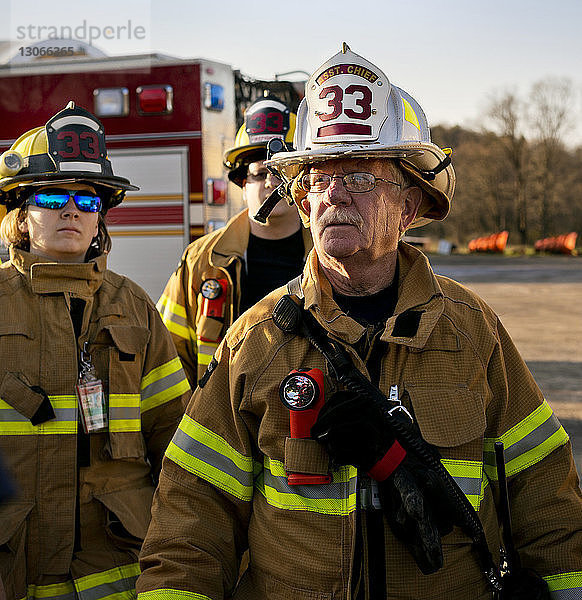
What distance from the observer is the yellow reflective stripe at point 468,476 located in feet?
6.28

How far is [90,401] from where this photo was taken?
102 inches

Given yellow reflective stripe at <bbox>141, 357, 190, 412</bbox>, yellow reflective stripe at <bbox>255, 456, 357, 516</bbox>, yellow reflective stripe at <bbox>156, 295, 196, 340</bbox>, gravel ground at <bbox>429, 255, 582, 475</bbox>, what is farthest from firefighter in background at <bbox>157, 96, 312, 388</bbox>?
gravel ground at <bbox>429, 255, 582, 475</bbox>

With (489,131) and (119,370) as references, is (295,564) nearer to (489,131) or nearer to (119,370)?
(119,370)

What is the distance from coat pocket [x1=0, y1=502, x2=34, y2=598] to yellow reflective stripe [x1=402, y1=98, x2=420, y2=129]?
1680 mm

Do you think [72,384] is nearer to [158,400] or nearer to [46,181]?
[158,400]

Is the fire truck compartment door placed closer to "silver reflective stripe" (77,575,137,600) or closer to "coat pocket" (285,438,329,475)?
"silver reflective stripe" (77,575,137,600)

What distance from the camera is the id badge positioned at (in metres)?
2.58

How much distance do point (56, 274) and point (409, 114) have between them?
1321 millimetres

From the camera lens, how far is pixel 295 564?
1.87 meters

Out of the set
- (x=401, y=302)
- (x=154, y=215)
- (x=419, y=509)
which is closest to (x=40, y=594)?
(x=419, y=509)

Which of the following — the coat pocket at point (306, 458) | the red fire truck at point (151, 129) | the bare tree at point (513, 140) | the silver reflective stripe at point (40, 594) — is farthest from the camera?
the bare tree at point (513, 140)

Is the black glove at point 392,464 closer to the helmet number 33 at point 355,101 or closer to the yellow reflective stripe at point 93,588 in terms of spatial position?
the helmet number 33 at point 355,101

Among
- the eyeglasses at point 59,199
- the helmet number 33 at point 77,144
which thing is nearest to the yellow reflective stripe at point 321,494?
the eyeglasses at point 59,199

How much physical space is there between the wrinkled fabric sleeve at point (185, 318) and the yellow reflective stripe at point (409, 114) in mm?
1729
